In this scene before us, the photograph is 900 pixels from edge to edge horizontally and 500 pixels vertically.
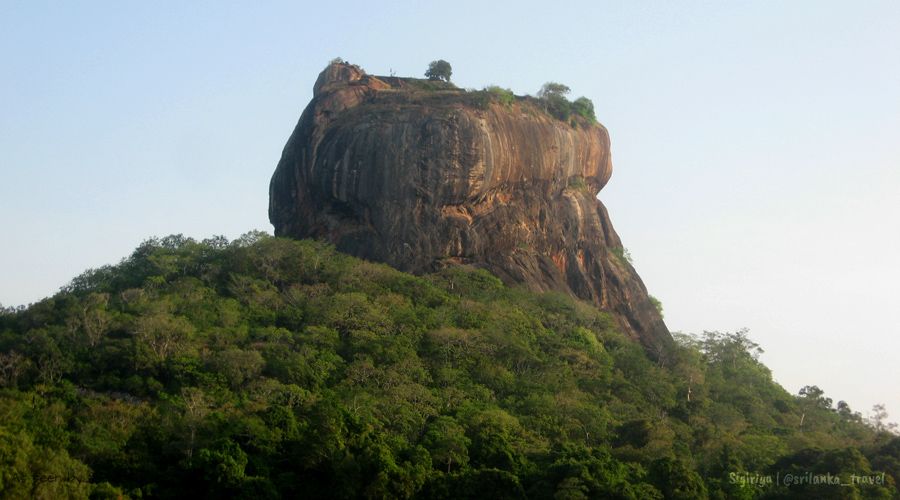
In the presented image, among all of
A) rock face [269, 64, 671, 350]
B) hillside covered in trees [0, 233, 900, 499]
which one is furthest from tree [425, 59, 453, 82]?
hillside covered in trees [0, 233, 900, 499]

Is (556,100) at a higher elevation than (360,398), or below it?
higher

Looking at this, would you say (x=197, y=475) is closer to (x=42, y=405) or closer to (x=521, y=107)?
(x=42, y=405)

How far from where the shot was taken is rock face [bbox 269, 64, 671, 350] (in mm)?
43688

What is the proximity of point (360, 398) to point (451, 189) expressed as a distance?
45.6 feet

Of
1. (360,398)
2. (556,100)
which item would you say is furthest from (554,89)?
(360,398)

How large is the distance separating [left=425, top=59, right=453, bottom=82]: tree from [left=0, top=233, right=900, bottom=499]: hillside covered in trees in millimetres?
12231

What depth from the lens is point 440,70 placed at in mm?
52281

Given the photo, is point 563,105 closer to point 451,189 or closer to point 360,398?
point 451,189

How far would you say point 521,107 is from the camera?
48.1m

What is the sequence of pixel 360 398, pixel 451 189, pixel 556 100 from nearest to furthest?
pixel 360 398 → pixel 451 189 → pixel 556 100

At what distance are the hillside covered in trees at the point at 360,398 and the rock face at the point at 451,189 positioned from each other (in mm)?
1782

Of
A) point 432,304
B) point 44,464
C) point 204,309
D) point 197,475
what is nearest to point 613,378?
point 432,304

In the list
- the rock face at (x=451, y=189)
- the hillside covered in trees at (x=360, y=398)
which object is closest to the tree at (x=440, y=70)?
the rock face at (x=451, y=189)

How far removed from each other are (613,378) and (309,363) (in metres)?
10.7
